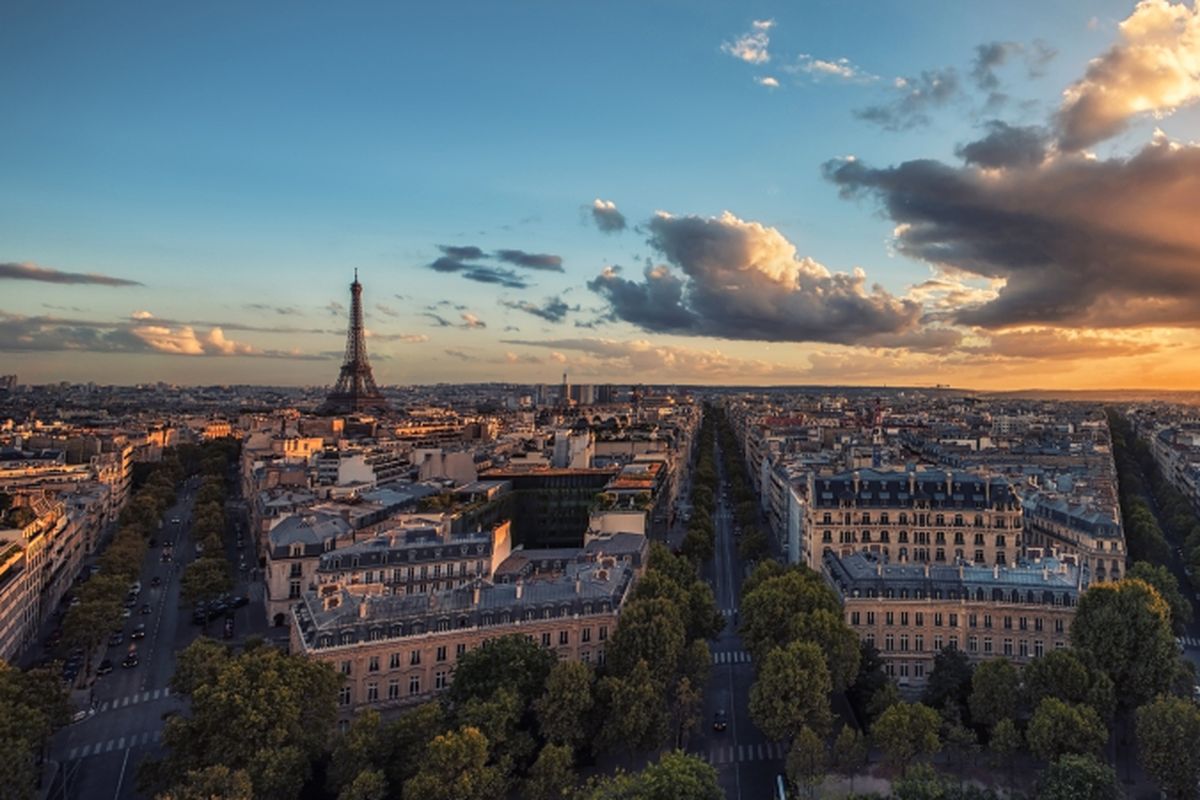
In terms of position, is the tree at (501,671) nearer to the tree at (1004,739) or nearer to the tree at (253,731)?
the tree at (253,731)

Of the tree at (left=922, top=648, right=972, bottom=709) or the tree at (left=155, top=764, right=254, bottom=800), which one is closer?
the tree at (left=155, top=764, right=254, bottom=800)

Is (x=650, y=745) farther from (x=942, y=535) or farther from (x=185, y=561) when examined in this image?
(x=185, y=561)

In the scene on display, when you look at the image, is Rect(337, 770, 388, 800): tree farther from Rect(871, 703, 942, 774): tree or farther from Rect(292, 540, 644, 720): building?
Rect(871, 703, 942, 774): tree

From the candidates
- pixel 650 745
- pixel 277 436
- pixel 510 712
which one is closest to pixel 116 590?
pixel 510 712

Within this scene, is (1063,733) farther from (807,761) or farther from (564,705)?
(564,705)

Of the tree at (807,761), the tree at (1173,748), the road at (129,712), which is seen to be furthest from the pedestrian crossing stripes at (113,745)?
the tree at (1173,748)

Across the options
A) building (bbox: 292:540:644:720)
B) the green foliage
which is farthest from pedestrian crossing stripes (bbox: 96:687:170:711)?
the green foliage
